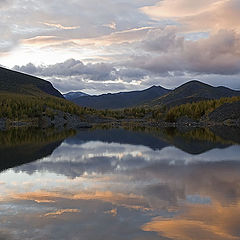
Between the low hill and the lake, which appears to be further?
the low hill

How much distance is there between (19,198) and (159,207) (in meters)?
9.21

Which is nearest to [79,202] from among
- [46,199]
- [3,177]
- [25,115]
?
[46,199]

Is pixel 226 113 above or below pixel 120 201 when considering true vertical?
above

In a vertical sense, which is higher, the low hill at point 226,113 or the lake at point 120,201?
the low hill at point 226,113

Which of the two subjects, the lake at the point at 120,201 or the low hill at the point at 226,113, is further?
the low hill at the point at 226,113

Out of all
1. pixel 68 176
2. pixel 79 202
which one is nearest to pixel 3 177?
pixel 68 176

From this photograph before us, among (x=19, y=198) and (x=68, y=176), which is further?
(x=68, y=176)

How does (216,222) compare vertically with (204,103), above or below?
below

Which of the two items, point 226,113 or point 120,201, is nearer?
point 120,201

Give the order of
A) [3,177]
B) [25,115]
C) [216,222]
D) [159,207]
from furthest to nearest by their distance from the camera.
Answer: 1. [25,115]
2. [3,177]
3. [159,207]
4. [216,222]

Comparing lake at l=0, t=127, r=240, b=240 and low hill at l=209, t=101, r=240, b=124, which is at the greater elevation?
low hill at l=209, t=101, r=240, b=124

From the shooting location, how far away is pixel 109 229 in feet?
48.7

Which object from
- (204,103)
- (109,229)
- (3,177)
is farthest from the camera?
(204,103)

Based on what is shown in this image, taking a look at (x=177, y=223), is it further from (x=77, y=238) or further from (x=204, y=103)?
(x=204, y=103)
